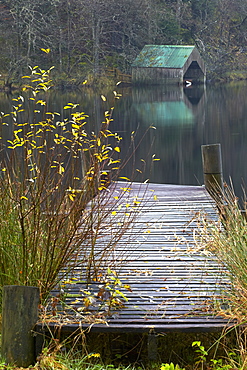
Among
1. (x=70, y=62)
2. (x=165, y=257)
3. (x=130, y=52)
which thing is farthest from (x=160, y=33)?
(x=165, y=257)

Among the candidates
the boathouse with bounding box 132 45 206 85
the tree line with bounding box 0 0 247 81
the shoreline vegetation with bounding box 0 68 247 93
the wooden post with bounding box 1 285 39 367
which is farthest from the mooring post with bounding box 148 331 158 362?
the boathouse with bounding box 132 45 206 85

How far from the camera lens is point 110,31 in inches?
1725

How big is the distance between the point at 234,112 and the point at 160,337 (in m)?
26.6

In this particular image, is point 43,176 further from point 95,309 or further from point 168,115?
point 168,115

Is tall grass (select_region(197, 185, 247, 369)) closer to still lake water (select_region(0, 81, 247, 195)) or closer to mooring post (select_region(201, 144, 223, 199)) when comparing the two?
mooring post (select_region(201, 144, 223, 199))

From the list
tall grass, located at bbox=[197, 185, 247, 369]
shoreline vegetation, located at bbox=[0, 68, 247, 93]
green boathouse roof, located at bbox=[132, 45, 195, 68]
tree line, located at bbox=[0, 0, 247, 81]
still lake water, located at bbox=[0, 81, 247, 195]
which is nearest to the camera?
tall grass, located at bbox=[197, 185, 247, 369]

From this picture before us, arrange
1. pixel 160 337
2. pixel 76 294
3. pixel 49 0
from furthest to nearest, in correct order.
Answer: pixel 49 0, pixel 76 294, pixel 160 337

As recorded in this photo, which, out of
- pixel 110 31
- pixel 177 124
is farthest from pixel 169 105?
pixel 110 31

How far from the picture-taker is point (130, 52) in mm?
47062

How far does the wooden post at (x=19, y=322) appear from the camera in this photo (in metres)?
4.30

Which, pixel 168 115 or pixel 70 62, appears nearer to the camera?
pixel 168 115

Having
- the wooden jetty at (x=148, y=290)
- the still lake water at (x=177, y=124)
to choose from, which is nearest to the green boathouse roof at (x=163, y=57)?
the still lake water at (x=177, y=124)

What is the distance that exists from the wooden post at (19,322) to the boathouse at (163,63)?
42397 millimetres

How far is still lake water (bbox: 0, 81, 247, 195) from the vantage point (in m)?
17.8
